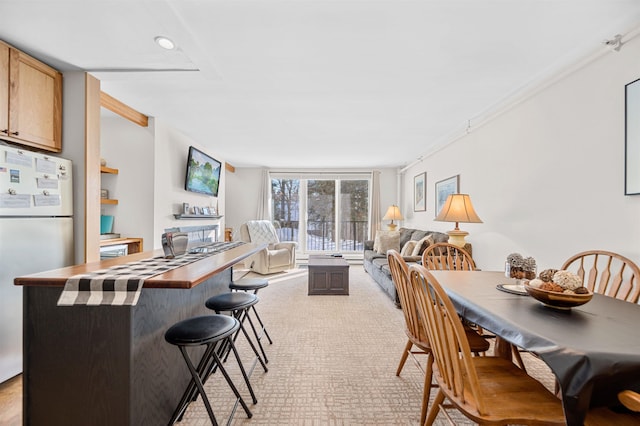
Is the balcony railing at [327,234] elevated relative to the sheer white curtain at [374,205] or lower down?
lower down

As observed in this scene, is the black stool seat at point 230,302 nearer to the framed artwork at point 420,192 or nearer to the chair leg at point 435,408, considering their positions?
the chair leg at point 435,408

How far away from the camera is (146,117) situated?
11.7ft

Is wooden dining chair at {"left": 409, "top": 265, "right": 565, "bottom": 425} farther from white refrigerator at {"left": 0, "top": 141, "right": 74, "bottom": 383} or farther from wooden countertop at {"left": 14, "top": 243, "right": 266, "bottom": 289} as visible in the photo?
white refrigerator at {"left": 0, "top": 141, "right": 74, "bottom": 383}

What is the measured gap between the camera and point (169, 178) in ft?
13.1

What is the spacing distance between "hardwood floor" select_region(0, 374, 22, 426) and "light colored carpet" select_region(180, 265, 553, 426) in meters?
0.96

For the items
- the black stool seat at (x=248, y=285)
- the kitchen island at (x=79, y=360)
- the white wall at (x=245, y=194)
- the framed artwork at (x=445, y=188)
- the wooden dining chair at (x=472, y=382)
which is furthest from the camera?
the white wall at (x=245, y=194)

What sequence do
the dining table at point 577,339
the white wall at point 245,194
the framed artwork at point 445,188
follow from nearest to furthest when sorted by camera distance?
the dining table at point 577,339 < the framed artwork at point 445,188 < the white wall at point 245,194

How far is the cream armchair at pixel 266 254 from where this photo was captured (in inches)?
202

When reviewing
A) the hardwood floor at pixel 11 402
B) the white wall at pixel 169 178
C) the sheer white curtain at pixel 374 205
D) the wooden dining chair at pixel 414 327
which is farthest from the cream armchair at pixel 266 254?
the wooden dining chair at pixel 414 327

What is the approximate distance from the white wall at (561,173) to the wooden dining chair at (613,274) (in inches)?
4.3

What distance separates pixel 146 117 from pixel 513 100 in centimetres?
427

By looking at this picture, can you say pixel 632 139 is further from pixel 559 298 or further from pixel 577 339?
pixel 577 339

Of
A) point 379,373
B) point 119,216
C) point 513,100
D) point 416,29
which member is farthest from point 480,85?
point 119,216

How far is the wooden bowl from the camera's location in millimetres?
1157
